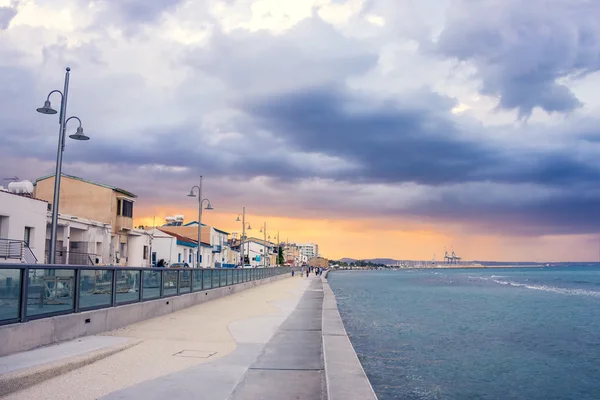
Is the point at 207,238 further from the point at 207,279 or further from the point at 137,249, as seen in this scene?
the point at 207,279

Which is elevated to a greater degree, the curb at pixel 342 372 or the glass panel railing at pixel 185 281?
the glass panel railing at pixel 185 281

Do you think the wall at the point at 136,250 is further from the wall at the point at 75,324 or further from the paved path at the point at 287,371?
the paved path at the point at 287,371

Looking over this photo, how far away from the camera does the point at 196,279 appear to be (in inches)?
845

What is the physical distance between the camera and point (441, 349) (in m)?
15.8

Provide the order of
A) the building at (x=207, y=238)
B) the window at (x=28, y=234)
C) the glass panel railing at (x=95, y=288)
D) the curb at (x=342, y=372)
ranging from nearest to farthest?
the curb at (x=342, y=372) < the glass panel railing at (x=95, y=288) < the window at (x=28, y=234) < the building at (x=207, y=238)

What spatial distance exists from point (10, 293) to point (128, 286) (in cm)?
521

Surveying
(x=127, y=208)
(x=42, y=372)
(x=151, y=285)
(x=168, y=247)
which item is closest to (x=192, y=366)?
(x=42, y=372)

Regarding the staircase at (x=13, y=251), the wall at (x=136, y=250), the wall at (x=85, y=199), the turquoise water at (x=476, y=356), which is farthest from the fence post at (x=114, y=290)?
the wall at (x=136, y=250)

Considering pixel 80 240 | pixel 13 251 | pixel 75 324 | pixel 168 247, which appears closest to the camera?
pixel 75 324

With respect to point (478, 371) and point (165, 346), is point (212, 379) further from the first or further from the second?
point (478, 371)

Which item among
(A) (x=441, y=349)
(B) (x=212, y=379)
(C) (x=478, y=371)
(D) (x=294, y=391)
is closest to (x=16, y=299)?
(B) (x=212, y=379)

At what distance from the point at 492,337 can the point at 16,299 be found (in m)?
16.7

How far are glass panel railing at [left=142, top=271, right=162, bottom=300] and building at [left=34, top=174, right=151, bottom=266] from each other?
1058 inches

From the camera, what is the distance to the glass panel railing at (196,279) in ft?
68.8
